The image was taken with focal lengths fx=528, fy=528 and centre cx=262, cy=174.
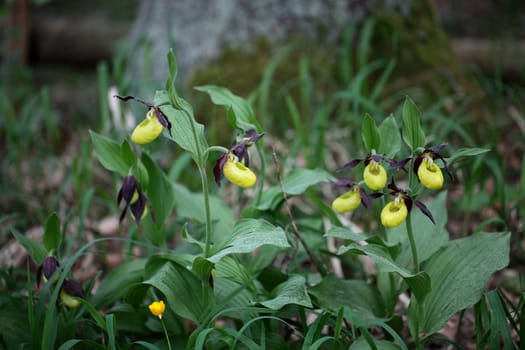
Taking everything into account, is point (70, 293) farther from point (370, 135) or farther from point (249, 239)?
point (370, 135)

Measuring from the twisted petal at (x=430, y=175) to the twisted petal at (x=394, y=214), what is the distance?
0.25 feet

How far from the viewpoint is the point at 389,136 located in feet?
4.46

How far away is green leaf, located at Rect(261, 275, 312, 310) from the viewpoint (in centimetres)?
117

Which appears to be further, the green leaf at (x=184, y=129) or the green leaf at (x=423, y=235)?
the green leaf at (x=423, y=235)

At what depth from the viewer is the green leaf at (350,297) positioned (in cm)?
133

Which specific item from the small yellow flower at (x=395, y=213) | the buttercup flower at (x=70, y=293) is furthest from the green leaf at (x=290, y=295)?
the buttercup flower at (x=70, y=293)

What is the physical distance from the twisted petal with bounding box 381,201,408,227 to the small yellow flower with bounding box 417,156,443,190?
8 cm

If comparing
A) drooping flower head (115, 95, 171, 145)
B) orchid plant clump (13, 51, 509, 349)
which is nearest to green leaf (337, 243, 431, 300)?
orchid plant clump (13, 51, 509, 349)

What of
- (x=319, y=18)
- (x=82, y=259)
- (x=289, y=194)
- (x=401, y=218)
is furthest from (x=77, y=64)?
(x=401, y=218)

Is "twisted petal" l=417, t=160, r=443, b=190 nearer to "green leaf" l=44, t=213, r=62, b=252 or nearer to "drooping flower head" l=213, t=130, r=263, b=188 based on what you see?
"drooping flower head" l=213, t=130, r=263, b=188

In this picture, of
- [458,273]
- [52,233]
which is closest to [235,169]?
[52,233]

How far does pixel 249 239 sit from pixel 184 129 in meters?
0.32

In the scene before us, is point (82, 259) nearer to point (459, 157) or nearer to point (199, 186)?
point (199, 186)

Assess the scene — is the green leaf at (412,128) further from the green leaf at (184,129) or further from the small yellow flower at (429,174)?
the green leaf at (184,129)
